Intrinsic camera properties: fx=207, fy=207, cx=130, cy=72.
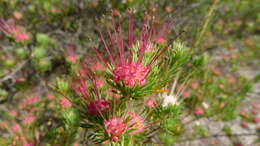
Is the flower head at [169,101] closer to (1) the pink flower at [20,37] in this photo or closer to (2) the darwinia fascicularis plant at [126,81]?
(2) the darwinia fascicularis plant at [126,81]

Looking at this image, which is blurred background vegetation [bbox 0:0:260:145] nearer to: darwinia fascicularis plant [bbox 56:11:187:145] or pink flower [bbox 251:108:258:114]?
pink flower [bbox 251:108:258:114]

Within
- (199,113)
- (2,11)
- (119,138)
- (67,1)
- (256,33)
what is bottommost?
(119,138)

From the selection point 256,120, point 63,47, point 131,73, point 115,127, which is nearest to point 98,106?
point 115,127

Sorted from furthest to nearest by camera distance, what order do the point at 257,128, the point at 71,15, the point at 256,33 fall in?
1. the point at 256,33
2. the point at 257,128
3. the point at 71,15

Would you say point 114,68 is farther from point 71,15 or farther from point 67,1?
point 67,1

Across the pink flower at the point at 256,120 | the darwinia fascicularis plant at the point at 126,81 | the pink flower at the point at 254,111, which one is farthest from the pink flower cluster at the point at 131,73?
the pink flower at the point at 254,111

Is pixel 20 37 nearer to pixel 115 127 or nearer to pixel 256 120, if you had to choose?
pixel 115 127

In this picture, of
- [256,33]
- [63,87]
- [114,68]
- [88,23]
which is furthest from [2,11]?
[256,33]
